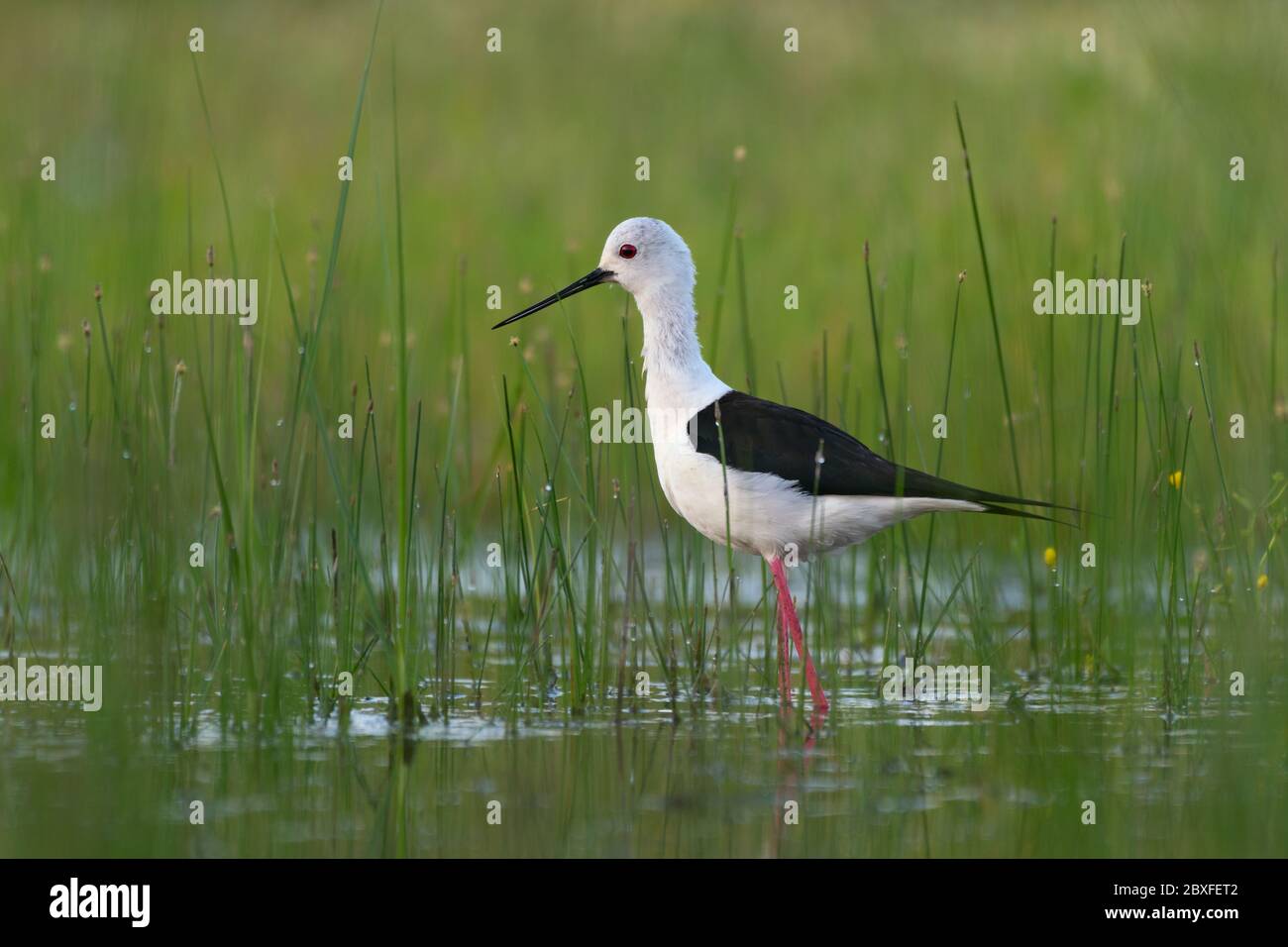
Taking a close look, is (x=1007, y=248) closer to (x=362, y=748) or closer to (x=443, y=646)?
(x=443, y=646)

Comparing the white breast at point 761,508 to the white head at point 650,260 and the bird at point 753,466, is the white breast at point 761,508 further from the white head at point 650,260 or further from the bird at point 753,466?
the white head at point 650,260

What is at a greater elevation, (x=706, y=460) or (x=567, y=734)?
(x=706, y=460)

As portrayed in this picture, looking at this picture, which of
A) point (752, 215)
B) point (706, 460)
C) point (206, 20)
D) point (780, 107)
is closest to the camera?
point (706, 460)

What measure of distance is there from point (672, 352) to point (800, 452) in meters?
0.86

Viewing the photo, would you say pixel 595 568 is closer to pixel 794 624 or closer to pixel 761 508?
pixel 761 508

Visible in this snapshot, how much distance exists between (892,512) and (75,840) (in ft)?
11.0

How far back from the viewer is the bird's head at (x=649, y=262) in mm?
7625

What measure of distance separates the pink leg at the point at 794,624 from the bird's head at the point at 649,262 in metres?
1.26

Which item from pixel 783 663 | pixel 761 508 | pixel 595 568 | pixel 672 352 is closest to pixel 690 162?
pixel 672 352

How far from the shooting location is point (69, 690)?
6.52 meters

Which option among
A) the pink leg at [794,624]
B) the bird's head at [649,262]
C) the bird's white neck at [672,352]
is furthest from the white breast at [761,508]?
the bird's head at [649,262]

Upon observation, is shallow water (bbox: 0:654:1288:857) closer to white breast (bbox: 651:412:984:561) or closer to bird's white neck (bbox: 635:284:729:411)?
white breast (bbox: 651:412:984:561)

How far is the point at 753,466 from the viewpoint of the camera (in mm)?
7070
